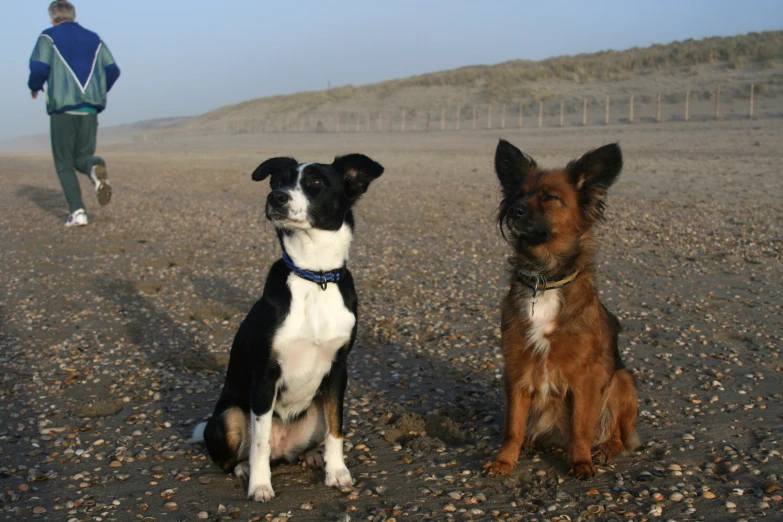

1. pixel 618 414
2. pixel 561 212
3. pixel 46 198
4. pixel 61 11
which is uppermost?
pixel 61 11

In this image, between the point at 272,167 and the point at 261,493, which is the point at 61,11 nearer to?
the point at 272,167

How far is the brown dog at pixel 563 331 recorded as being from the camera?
3.63 m

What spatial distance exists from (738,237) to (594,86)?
1168 inches

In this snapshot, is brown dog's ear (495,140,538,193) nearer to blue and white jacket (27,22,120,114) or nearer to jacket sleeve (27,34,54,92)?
A: blue and white jacket (27,22,120,114)

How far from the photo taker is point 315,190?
3670 mm

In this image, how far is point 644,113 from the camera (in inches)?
1134

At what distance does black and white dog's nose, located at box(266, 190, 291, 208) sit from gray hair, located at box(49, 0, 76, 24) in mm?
8566

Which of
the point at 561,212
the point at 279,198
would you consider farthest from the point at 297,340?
the point at 561,212

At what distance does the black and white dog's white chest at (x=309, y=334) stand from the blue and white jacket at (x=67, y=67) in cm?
821

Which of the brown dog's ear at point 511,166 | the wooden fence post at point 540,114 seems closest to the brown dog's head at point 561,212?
the brown dog's ear at point 511,166

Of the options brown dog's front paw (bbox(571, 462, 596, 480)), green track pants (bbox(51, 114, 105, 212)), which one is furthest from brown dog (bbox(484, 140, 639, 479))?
green track pants (bbox(51, 114, 105, 212))

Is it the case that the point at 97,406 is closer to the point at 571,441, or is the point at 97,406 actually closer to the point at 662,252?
the point at 571,441

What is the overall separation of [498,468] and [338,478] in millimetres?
839

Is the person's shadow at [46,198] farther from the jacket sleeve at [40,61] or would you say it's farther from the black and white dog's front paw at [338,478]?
the black and white dog's front paw at [338,478]
